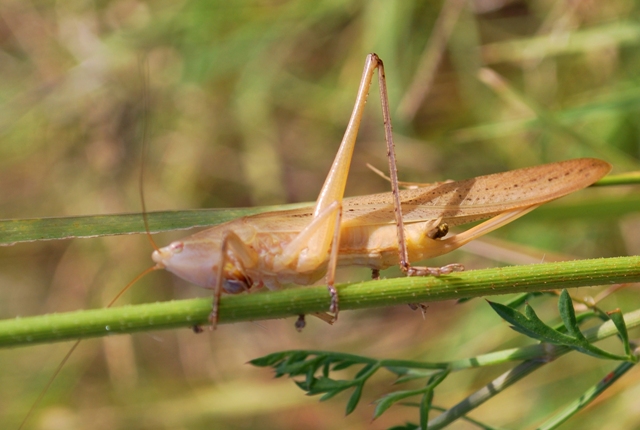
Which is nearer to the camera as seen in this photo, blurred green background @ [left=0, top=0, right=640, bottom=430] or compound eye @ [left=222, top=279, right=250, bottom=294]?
compound eye @ [left=222, top=279, right=250, bottom=294]

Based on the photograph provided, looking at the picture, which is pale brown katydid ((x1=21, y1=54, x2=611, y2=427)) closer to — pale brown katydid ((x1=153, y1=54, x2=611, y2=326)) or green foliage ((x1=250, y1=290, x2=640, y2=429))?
pale brown katydid ((x1=153, y1=54, x2=611, y2=326))

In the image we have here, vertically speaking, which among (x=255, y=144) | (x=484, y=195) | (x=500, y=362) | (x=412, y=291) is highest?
(x=255, y=144)

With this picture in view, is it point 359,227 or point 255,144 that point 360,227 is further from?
point 255,144

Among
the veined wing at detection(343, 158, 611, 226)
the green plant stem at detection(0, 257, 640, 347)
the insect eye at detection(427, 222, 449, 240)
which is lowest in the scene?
the green plant stem at detection(0, 257, 640, 347)

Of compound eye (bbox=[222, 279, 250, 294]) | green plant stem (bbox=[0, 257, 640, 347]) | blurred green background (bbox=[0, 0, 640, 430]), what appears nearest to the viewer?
green plant stem (bbox=[0, 257, 640, 347])

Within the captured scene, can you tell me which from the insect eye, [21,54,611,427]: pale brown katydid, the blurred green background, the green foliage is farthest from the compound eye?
the blurred green background

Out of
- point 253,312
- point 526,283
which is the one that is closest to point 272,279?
point 253,312

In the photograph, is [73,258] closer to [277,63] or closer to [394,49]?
[277,63]

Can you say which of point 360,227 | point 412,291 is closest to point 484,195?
point 360,227
